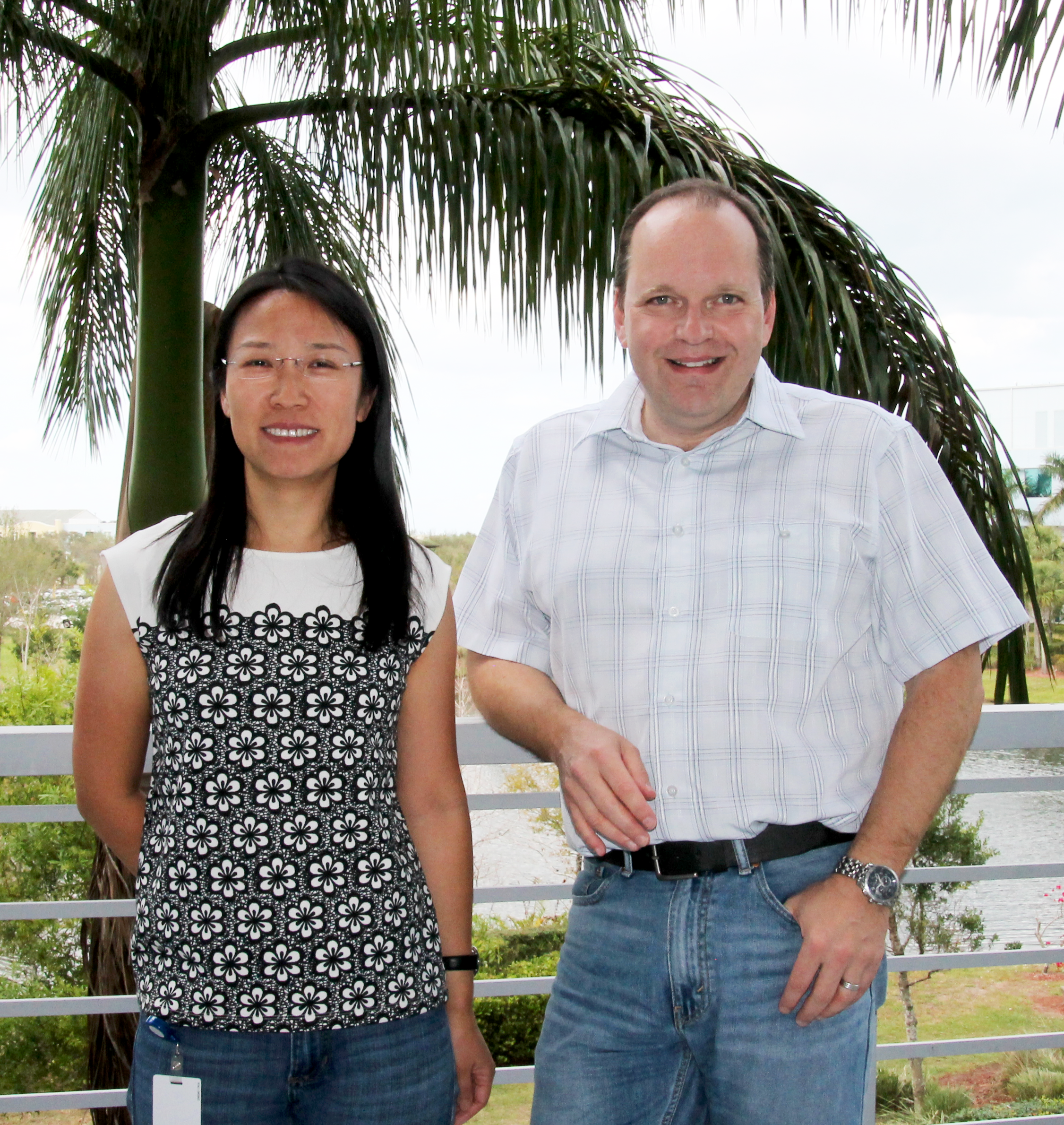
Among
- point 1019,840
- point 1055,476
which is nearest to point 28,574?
point 1019,840

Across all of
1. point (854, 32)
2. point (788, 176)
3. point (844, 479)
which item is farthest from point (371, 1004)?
point (788, 176)

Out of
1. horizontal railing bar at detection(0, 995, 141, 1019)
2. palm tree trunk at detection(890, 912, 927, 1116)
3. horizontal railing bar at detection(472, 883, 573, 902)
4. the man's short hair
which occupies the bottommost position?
palm tree trunk at detection(890, 912, 927, 1116)

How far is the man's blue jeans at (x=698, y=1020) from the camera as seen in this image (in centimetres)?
126

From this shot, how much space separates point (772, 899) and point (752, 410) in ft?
2.00

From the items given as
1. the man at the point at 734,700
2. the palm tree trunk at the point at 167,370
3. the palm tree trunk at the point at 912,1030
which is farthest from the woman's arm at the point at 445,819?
the palm tree trunk at the point at 912,1030

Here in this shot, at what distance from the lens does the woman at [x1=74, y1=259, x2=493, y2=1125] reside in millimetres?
1141

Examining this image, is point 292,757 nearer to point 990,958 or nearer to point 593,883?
point 593,883

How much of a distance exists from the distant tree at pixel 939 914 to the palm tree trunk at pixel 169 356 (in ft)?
41.3

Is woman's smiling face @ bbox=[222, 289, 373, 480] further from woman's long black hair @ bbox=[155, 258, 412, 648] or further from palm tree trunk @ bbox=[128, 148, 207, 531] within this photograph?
palm tree trunk @ bbox=[128, 148, 207, 531]

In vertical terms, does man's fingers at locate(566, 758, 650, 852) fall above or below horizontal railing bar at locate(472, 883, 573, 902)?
above

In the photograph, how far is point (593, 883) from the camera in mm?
1383

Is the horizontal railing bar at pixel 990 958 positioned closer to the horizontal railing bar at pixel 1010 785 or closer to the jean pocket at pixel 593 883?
the horizontal railing bar at pixel 1010 785

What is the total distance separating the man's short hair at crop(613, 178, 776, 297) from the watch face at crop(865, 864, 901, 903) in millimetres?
742

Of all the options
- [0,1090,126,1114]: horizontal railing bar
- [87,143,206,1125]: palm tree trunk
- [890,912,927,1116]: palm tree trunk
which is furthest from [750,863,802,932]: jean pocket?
[890,912,927,1116]: palm tree trunk
